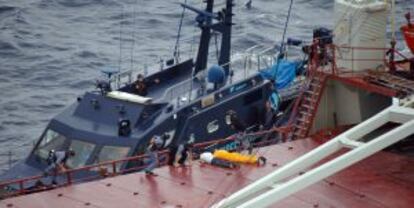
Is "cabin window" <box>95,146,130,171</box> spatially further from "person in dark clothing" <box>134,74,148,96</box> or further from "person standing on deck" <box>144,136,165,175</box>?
"person in dark clothing" <box>134,74,148,96</box>

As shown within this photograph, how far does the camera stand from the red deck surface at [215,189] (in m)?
31.8

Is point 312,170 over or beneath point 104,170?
over

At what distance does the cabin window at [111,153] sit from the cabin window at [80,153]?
0.46 meters

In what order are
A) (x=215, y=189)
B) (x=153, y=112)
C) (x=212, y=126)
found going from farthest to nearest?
(x=212, y=126) < (x=153, y=112) < (x=215, y=189)

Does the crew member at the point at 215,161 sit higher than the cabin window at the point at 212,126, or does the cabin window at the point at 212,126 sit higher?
the crew member at the point at 215,161

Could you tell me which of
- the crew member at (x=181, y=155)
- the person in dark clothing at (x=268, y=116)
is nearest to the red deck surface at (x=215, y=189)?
the crew member at (x=181, y=155)

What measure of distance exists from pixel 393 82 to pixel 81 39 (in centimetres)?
3777

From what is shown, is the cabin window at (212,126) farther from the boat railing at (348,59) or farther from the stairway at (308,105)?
the boat railing at (348,59)

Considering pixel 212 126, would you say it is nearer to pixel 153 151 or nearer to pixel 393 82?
pixel 153 151

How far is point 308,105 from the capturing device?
3909 cm

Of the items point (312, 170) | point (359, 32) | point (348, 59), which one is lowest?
point (312, 170)

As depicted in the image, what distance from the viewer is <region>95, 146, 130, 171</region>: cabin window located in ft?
129

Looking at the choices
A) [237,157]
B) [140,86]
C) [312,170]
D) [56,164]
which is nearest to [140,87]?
[140,86]

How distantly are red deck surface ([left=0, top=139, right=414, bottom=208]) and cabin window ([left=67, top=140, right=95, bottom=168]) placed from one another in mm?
5863
